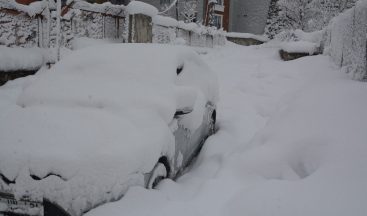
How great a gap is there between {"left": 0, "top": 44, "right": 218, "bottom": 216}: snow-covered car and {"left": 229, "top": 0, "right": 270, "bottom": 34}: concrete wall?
3437 centimetres

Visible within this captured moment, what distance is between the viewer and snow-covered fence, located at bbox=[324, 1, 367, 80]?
7039mm

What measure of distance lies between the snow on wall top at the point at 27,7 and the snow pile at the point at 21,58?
1064 mm

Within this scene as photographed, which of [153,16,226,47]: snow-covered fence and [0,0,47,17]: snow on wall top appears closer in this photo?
[0,0,47,17]: snow on wall top

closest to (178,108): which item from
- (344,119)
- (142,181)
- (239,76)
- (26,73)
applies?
(142,181)

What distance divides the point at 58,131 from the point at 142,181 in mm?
880

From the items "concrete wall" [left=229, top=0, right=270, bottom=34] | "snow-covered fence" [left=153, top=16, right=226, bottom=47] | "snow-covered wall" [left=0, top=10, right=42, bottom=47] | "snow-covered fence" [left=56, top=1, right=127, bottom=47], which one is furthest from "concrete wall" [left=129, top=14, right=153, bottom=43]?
"concrete wall" [left=229, top=0, right=270, bottom=34]

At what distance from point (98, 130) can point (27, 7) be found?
8.12 metres

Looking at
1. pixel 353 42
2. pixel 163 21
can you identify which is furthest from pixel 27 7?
pixel 353 42

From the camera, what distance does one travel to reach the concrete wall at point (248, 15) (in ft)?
123

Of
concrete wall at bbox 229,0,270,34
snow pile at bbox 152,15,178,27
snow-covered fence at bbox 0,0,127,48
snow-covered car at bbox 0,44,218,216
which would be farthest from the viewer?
concrete wall at bbox 229,0,270,34

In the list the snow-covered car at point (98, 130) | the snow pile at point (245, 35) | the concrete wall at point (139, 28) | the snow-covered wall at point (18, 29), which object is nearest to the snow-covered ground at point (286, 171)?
the snow-covered car at point (98, 130)

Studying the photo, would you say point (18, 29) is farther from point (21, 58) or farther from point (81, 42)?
point (81, 42)

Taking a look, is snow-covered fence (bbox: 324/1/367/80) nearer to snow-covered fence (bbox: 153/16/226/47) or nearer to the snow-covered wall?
snow-covered fence (bbox: 153/16/226/47)

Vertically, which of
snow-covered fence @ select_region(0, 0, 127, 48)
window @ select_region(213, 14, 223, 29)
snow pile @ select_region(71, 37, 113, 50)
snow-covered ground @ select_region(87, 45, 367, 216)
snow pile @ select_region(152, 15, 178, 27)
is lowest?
snow-covered ground @ select_region(87, 45, 367, 216)
